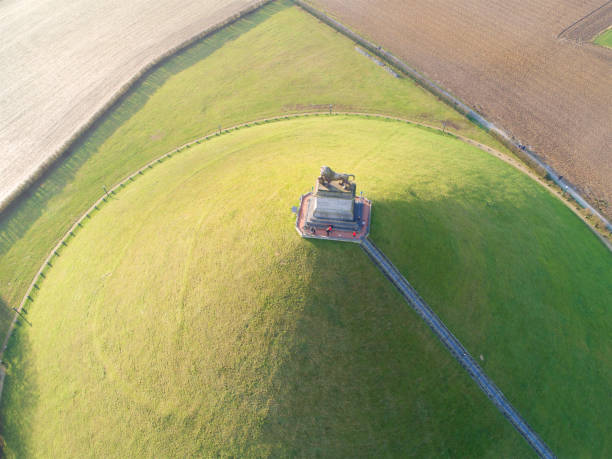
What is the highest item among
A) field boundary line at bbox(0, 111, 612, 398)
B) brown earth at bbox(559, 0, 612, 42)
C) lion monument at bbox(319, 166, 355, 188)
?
brown earth at bbox(559, 0, 612, 42)

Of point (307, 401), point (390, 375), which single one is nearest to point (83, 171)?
point (307, 401)

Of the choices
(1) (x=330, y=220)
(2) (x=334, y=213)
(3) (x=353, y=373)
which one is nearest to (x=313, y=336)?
(3) (x=353, y=373)

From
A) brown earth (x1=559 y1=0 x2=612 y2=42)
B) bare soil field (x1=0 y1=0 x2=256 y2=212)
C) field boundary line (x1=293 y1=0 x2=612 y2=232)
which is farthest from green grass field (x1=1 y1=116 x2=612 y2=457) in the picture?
brown earth (x1=559 y1=0 x2=612 y2=42)

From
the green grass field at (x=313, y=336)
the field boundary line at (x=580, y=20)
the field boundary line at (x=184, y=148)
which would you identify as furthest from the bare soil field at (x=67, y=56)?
the field boundary line at (x=580, y=20)

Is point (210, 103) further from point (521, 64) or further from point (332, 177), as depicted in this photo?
point (521, 64)

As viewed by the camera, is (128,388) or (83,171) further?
(83,171)

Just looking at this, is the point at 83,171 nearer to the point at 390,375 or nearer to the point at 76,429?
the point at 76,429

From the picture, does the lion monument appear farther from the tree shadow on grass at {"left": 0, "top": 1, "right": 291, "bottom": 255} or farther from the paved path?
the tree shadow on grass at {"left": 0, "top": 1, "right": 291, "bottom": 255}
